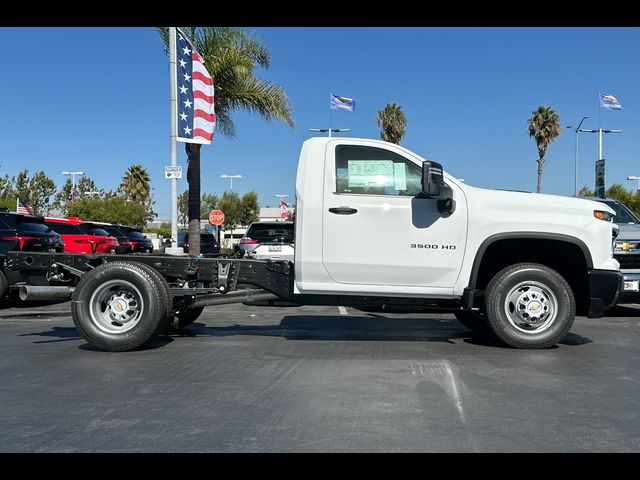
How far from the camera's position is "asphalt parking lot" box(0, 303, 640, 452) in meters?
3.92

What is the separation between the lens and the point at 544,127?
3784 cm

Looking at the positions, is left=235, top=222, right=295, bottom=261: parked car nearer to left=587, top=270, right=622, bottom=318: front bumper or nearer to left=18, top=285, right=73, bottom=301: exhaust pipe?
left=18, top=285, right=73, bottom=301: exhaust pipe

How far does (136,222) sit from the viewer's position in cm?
5050

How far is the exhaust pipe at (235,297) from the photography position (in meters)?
7.07

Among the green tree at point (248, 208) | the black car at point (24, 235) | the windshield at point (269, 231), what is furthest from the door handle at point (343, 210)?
the green tree at point (248, 208)

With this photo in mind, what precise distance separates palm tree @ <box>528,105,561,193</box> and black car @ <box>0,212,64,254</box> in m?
31.9

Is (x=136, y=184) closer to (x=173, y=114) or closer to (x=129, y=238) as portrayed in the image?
(x=129, y=238)

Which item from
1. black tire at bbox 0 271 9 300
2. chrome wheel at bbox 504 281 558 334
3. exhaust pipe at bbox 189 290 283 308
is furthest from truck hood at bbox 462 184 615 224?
black tire at bbox 0 271 9 300

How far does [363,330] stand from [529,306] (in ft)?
8.15

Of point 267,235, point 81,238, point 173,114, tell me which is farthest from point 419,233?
point 81,238
